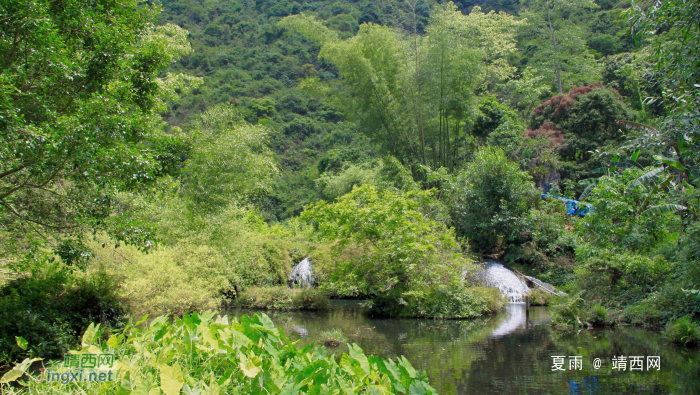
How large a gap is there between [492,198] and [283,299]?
8.24 meters

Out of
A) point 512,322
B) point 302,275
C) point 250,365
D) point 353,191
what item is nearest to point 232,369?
point 250,365

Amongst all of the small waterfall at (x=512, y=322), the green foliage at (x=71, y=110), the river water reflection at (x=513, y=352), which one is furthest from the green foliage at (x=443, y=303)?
the green foliage at (x=71, y=110)

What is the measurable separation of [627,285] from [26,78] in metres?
11.4

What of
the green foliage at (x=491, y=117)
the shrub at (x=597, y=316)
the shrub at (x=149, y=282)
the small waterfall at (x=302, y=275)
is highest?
the green foliage at (x=491, y=117)

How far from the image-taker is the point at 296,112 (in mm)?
43031

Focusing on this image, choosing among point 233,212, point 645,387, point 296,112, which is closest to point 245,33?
point 296,112

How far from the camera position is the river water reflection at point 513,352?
531cm

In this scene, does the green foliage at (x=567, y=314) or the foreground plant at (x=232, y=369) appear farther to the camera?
the green foliage at (x=567, y=314)

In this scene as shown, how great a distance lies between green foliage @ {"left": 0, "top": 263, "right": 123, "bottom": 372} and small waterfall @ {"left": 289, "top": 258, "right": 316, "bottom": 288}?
975 cm

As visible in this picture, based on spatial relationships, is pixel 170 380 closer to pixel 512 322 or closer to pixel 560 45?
pixel 512 322

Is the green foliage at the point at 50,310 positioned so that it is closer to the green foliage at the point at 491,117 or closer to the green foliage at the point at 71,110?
the green foliage at the point at 71,110

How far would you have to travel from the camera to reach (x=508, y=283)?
14.0 m

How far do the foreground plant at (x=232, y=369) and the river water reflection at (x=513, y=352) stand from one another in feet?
11.5

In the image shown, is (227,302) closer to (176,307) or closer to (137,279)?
(176,307)
